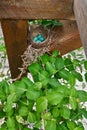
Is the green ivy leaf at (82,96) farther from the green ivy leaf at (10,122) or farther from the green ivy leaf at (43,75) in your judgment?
the green ivy leaf at (10,122)

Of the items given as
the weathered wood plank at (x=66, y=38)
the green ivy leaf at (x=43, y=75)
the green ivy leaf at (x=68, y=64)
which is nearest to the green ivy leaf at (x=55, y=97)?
the green ivy leaf at (x=43, y=75)

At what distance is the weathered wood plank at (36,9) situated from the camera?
1.04 m

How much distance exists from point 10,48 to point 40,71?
31 cm

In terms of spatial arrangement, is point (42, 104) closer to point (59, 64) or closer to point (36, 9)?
point (59, 64)

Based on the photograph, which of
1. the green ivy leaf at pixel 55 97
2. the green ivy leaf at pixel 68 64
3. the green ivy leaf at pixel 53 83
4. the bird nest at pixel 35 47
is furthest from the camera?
the bird nest at pixel 35 47

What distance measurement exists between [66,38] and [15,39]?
8.6 inches

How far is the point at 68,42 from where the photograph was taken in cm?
131

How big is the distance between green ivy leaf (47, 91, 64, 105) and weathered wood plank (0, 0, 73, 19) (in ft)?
0.92

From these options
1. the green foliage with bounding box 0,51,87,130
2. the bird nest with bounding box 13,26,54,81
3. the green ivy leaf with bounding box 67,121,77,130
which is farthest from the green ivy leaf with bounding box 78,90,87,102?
the bird nest with bounding box 13,26,54,81

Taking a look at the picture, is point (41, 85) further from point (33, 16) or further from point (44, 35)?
point (44, 35)

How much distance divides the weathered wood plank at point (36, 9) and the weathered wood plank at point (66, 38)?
0.66ft

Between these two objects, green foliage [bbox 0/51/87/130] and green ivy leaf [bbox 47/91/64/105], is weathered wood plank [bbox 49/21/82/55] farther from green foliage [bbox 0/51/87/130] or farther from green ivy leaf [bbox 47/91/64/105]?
green ivy leaf [bbox 47/91/64/105]

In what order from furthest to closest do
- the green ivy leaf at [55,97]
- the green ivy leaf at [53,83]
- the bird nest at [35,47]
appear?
the bird nest at [35,47] < the green ivy leaf at [53,83] < the green ivy leaf at [55,97]

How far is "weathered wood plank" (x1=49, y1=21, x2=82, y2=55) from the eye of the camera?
1279 millimetres
